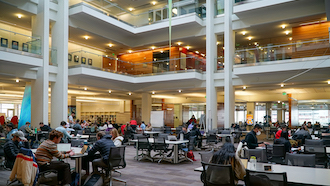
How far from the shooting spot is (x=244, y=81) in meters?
16.0

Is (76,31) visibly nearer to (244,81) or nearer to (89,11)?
(89,11)

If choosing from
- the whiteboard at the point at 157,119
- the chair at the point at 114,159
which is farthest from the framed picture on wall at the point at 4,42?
the whiteboard at the point at 157,119

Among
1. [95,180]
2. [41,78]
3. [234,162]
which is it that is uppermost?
[41,78]

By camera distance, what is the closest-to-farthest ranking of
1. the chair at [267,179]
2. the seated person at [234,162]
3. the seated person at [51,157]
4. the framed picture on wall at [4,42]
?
the chair at [267,179], the seated person at [234,162], the seated person at [51,157], the framed picture on wall at [4,42]

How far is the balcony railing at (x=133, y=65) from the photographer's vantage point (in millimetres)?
15359

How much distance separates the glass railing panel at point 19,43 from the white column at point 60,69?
158 cm

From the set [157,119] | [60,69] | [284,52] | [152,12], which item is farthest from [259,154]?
[152,12]

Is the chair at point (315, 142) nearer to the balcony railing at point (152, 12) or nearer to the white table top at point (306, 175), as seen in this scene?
the white table top at point (306, 175)

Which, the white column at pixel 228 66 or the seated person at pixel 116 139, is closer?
the seated person at pixel 116 139

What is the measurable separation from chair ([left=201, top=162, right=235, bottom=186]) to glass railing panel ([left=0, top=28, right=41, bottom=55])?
1107cm

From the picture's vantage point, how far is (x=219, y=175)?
154 inches

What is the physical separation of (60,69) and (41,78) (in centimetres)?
125

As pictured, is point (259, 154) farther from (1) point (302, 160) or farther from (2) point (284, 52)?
(2) point (284, 52)

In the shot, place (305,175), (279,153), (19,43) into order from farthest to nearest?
(19,43) < (279,153) < (305,175)
